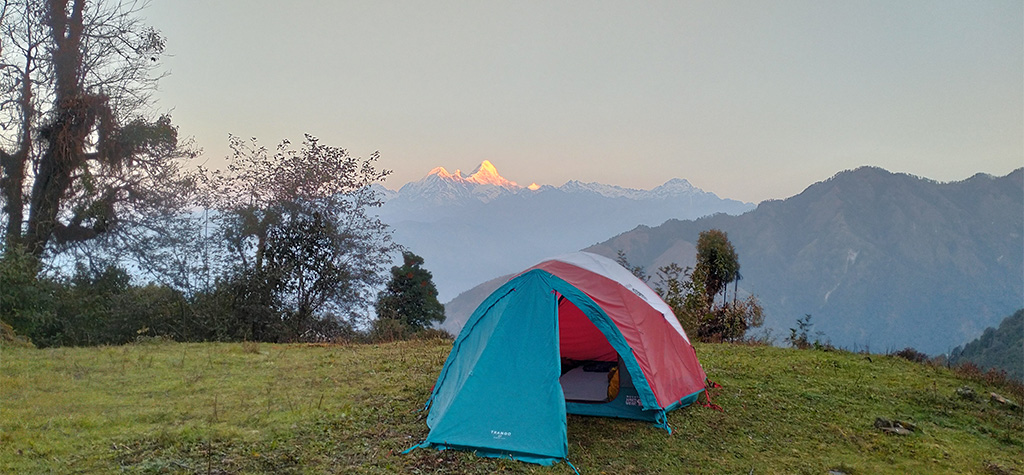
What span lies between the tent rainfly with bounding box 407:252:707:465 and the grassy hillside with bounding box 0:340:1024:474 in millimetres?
246

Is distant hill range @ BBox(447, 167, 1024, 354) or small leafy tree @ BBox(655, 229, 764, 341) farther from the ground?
distant hill range @ BBox(447, 167, 1024, 354)

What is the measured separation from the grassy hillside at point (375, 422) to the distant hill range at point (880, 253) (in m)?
70.9

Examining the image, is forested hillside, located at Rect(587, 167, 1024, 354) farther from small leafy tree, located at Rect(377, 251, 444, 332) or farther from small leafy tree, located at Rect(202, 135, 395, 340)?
small leafy tree, located at Rect(202, 135, 395, 340)

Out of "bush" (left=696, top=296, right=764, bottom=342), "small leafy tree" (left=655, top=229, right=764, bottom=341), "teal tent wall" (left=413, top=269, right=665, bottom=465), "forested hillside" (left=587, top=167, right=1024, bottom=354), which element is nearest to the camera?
"teal tent wall" (left=413, top=269, right=665, bottom=465)

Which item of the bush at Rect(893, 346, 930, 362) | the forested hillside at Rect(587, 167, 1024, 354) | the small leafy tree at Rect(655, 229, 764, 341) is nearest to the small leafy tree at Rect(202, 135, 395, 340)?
the small leafy tree at Rect(655, 229, 764, 341)

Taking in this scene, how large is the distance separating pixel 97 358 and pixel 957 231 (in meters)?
122

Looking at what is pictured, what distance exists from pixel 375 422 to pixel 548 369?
2.03 m

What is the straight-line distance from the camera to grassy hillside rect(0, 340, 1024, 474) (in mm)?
5371

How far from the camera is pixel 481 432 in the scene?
229 inches

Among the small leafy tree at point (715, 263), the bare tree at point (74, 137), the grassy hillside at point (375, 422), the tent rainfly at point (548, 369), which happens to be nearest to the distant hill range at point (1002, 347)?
the small leafy tree at point (715, 263)

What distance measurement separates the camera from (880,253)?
A: 97.8 metres

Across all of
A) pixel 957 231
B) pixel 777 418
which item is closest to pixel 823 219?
pixel 957 231

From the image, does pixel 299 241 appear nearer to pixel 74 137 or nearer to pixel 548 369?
pixel 74 137

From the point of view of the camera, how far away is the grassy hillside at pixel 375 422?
5371 mm
